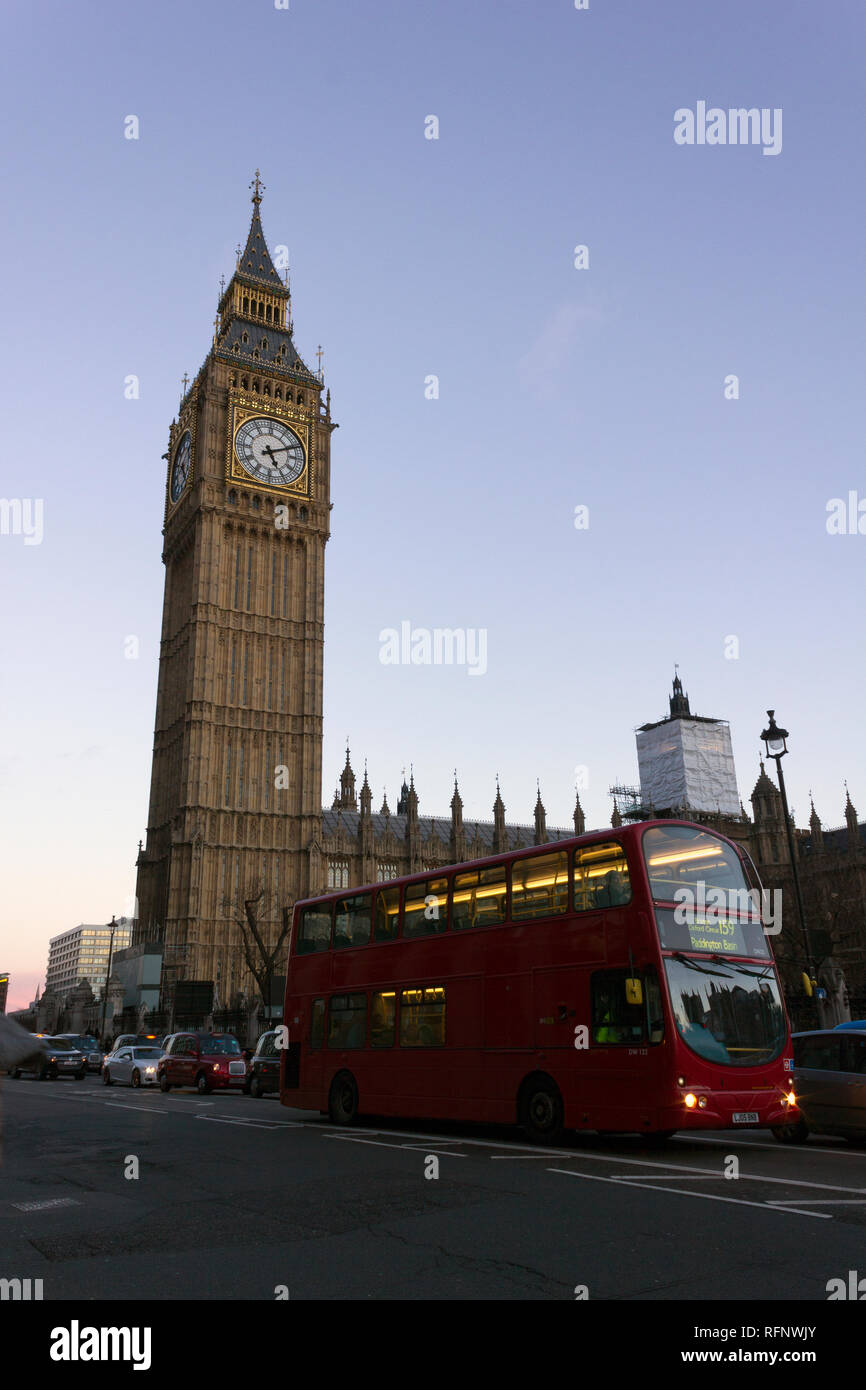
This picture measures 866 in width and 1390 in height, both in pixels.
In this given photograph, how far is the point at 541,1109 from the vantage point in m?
12.9

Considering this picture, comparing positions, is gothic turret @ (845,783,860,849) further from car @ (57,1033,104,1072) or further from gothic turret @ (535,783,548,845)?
car @ (57,1033,104,1072)

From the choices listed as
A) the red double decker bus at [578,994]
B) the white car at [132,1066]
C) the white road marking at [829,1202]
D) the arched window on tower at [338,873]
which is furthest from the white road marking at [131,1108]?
the arched window on tower at [338,873]

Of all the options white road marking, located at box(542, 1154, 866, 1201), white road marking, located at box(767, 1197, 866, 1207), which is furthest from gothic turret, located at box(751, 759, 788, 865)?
white road marking, located at box(767, 1197, 866, 1207)

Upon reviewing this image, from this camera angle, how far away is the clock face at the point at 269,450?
236ft

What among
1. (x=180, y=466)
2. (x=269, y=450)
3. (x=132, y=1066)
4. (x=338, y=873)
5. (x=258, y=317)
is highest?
(x=258, y=317)

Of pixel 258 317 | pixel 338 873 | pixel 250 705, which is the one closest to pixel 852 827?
→ pixel 338 873

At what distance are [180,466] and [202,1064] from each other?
57.5 meters

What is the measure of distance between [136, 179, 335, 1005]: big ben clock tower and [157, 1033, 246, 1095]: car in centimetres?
3323

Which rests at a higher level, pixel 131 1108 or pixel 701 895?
pixel 701 895

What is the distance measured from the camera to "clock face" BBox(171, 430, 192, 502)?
74188 millimetres

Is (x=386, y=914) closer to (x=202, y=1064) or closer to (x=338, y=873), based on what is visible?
(x=202, y=1064)

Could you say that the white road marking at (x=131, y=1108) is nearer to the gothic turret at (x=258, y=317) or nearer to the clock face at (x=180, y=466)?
the clock face at (x=180, y=466)

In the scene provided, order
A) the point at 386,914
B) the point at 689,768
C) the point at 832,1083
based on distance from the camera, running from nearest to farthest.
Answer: the point at 832,1083
the point at 386,914
the point at 689,768

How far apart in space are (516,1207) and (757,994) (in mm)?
5111
